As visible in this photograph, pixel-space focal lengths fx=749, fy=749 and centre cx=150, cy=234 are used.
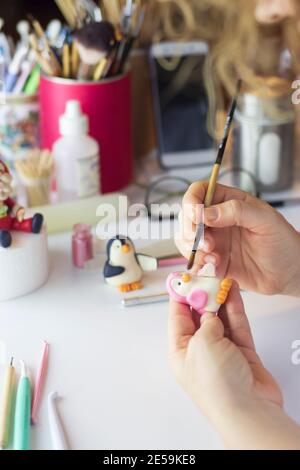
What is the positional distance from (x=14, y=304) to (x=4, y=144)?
37cm

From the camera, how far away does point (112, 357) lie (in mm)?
781

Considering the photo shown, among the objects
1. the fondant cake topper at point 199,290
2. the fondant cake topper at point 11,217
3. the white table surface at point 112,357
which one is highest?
the fondant cake topper at point 11,217

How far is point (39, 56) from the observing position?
106 cm

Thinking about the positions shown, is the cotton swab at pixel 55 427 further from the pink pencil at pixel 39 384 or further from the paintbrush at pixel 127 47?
the paintbrush at pixel 127 47

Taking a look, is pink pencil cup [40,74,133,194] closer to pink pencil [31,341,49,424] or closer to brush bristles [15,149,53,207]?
brush bristles [15,149,53,207]

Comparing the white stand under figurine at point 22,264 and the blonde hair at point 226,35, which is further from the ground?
the blonde hair at point 226,35

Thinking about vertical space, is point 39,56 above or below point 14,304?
above

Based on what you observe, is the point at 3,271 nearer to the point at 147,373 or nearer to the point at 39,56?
the point at 147,373

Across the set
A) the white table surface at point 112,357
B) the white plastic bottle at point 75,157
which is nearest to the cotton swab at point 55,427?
the white table surface at point 112,357

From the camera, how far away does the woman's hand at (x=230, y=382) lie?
0.64m

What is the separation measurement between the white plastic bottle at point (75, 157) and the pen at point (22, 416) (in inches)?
14.7

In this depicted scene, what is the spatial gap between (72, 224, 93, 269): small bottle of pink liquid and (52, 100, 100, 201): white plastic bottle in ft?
0.39

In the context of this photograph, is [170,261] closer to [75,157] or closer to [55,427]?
[75,157]
